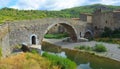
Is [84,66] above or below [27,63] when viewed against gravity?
below

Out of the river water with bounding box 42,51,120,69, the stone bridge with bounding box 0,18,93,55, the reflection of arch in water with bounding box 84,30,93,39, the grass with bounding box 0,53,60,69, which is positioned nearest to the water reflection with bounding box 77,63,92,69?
the river water with bounding box 42,51,120,69

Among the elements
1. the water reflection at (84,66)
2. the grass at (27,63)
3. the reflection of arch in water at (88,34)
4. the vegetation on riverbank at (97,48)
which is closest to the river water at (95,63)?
the water reflection at (84,66)

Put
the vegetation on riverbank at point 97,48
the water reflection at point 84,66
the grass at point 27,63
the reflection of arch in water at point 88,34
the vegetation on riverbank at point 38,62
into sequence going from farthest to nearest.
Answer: the reflection of arch in water at point 88,34
the vegetation on riverbank at point 97,48
the water reflection at point 84,66
the vegetation on riverbank at point 38,62
the grass at point 27,63

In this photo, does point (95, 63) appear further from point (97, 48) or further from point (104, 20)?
point (104, 20)

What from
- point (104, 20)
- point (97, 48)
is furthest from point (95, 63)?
point (104, 20)

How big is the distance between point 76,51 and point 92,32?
13.8 metres

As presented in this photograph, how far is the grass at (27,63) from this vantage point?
66.4ft

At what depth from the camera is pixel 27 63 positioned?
70.5ft

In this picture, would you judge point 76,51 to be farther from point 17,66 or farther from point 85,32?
point 17,66

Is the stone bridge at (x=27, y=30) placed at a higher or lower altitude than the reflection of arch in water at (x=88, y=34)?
higher

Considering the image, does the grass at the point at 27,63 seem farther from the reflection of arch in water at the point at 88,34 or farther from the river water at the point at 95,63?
the reflection of arch in water at the point at 88,34

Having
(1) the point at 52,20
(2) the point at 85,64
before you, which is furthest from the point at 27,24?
(2) the point at 85,64

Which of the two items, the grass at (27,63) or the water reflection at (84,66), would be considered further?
the water reflection at (84,66)

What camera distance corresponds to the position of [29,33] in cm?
3800
